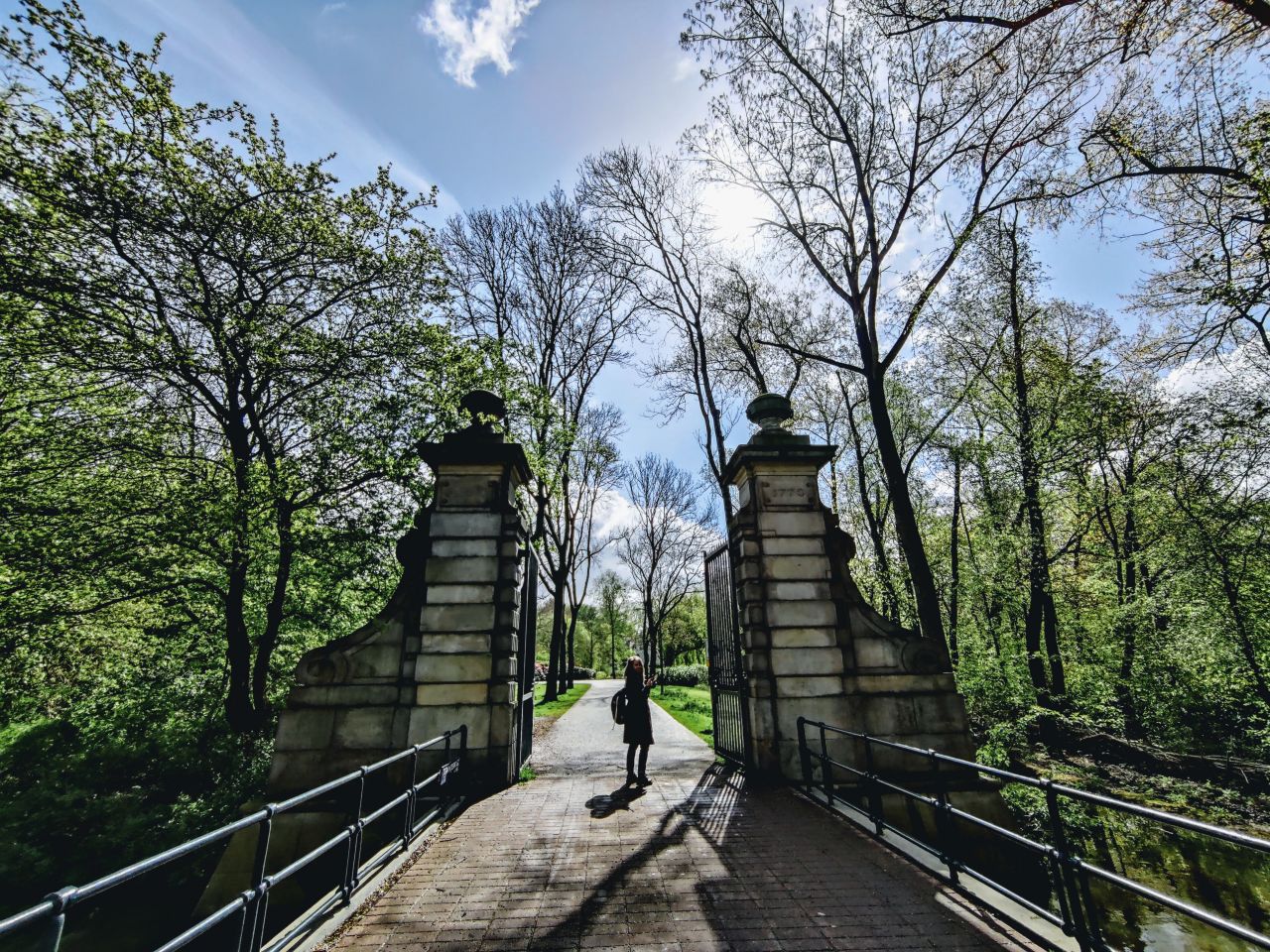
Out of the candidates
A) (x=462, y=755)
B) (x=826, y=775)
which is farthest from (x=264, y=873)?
(x=826, y=775)

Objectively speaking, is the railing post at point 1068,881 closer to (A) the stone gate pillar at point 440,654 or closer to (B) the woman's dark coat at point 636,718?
(B) the woman's dark coat at point 636,718

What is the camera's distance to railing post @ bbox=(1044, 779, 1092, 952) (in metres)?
3.21

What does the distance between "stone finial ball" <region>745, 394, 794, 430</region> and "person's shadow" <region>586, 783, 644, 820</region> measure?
5.62 meters

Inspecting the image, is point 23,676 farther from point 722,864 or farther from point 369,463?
point 722,864

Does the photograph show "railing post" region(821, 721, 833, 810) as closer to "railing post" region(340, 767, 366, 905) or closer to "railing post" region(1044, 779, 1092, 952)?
"railing post" region(1044, 779, 1092, 952)

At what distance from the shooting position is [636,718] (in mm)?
7965

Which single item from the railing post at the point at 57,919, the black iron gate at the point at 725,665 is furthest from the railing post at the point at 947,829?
the railing post at the point at 57,919

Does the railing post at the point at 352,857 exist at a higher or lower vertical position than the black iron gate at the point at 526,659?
lower

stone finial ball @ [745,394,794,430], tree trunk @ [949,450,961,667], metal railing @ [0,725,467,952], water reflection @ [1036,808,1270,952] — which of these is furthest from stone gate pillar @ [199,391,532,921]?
tree trunk @ [949,450,961,667]

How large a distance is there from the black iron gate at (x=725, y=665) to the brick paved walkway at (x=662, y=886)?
4.88 ft

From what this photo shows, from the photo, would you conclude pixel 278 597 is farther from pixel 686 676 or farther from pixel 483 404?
pixel 686 676

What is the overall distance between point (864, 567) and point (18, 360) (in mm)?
21483

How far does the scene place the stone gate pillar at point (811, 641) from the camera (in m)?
7.71

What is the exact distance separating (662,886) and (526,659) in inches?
175
